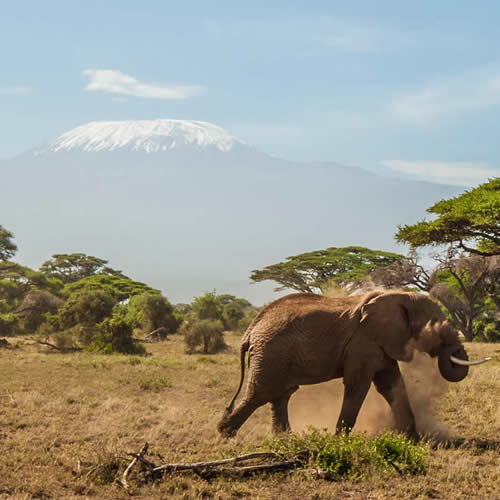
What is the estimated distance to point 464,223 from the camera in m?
23.3

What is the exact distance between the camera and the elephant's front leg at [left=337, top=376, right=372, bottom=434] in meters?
9.26

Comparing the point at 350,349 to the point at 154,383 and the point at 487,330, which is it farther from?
the point at 487,330

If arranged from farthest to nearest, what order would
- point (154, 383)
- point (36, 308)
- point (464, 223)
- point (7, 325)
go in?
point (36, 308) → point (7, 325) → point (464, 223) → point (154, 383)

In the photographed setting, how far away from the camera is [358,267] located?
46.0m

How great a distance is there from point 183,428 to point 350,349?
3320mm

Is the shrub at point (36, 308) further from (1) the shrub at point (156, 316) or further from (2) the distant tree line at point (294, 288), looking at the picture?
(1) the shrub at point (156, 316)

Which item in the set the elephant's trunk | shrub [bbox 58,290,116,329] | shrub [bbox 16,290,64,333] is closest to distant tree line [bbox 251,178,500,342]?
the elephant's trunk

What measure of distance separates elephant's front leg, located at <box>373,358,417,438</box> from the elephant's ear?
1.21 ft

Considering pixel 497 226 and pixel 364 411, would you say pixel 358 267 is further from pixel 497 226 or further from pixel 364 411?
pixel 364 411

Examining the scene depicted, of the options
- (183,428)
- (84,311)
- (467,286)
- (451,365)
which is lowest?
(183,428)

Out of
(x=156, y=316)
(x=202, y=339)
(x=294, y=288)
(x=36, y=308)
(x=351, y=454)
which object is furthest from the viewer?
(x=294, y=288)

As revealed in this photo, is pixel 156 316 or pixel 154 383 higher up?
pixel 156 316

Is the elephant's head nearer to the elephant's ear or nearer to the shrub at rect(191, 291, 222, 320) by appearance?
the elephant's ear

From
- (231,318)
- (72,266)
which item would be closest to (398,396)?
(231,318)
